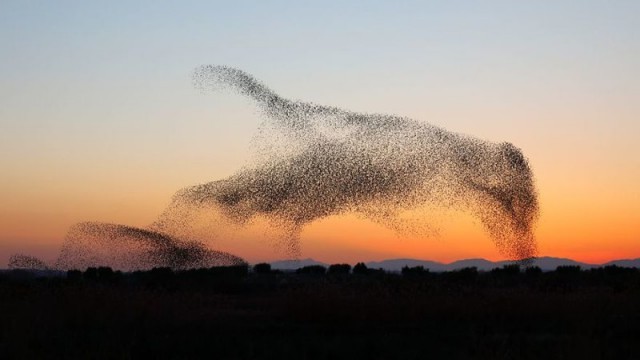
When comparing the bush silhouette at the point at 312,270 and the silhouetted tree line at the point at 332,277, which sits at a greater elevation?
the bush silhouette at the point at 312,270

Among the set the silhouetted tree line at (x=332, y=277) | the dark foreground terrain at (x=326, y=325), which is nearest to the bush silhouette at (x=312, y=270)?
the silhouetted tree line at (x=332, y=277)

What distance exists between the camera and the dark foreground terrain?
1641 centimetres

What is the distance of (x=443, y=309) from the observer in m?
22.8

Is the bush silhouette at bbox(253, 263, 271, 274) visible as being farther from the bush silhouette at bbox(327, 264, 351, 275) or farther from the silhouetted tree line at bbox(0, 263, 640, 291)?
the bush silhouette at bbox(327, 264, 351, 275)

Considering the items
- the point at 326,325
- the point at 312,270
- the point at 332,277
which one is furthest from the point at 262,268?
the point at 326,325

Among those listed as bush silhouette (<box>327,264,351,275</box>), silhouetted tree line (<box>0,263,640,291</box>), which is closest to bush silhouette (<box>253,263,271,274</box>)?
silhouetted tree line (<box>0,263,640,291</box>)

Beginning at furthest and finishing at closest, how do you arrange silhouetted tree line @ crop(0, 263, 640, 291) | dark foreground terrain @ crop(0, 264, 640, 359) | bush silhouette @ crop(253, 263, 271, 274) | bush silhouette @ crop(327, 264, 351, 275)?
bush silhouette @ crop(327, 264, 351, 275), bush silhouette @ crop(253, 263, 271, 274), silhouetted tree line @ crop(0, 263, 640, 291), dark foreground terrain @ crop(0, 264, 640, 359)

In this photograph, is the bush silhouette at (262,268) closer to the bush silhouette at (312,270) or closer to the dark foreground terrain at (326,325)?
the bush silhouette at (312,270)

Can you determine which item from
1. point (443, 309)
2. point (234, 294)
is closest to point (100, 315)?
point (443, 309)

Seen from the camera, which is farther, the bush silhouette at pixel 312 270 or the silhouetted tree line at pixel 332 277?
the bush silhouette at pixel 312 270

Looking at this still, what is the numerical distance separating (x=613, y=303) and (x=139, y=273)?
35474mm

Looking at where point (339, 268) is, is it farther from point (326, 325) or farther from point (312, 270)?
point (326, 325)

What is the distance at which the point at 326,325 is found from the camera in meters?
21.2

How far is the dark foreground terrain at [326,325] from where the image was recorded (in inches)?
646
